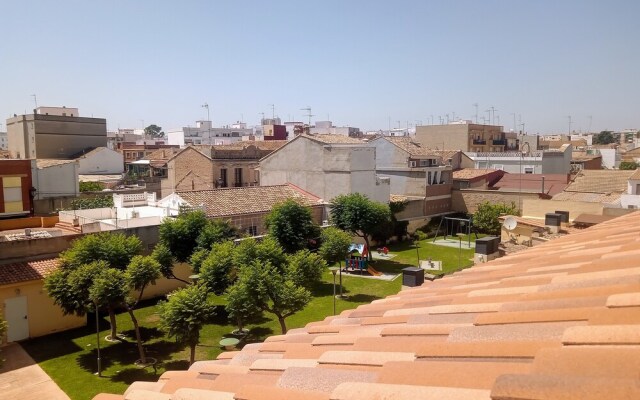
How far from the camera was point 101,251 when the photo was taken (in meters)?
21.0

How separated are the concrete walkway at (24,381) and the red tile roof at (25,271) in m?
2.85

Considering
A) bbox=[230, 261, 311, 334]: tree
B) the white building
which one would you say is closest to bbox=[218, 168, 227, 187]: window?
bbox=[230, 261, 311, 334]: tree

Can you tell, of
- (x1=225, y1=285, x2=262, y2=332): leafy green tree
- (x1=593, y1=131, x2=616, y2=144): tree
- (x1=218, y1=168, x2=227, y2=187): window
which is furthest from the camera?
(x1=593, y1=131, x2=616, y2=144): tree

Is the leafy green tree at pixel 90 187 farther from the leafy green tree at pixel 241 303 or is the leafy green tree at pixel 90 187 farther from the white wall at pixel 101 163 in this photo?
the leafy green tree at pixel 241 303

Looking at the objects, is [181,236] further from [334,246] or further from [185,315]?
[185,315]

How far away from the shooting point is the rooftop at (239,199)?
31.9 m

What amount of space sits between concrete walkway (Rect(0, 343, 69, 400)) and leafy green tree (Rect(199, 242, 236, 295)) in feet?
21.9

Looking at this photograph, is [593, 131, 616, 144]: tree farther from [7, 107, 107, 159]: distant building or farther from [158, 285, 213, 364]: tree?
[158, 285, 213, 364]: tree

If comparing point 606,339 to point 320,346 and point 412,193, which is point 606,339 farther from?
point 412,193

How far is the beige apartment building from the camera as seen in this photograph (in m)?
72.9

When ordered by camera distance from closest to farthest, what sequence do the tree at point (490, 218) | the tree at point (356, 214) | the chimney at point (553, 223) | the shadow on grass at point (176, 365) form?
1. the chimney at point (553, 223)
2. the shadow on grass at point (176, 365)
3. the tree at point (356, 214)
4. the tree at point (490, 218)

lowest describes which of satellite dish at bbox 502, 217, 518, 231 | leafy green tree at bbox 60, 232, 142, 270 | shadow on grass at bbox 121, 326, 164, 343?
shadow on grass at bbox 121, 326, 164, 343

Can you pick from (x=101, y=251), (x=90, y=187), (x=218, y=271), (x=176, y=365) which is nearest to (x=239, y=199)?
(x=218, y=271)

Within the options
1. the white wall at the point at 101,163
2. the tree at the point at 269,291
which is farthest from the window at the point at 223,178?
the tree at the point at 269,291
